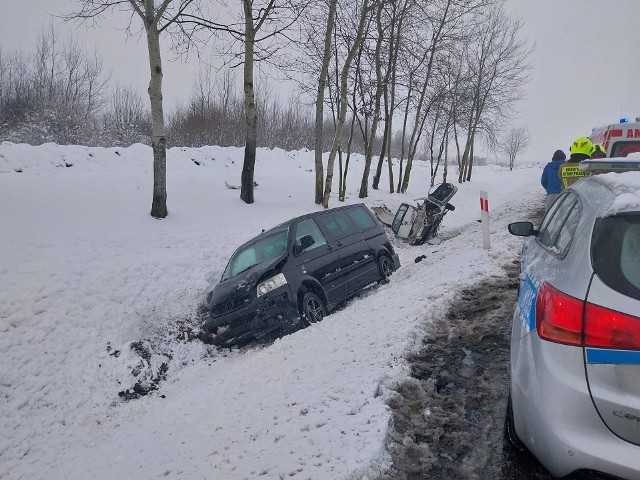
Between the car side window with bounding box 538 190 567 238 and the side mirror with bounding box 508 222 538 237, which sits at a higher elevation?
the car side window with bounding box 538 190 567 238

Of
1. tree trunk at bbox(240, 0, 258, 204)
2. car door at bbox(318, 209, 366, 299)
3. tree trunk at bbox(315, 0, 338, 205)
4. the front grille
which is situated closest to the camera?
the front grille

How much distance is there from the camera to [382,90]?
64.0ft

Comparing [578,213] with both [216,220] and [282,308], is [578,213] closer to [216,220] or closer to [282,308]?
[282,308]

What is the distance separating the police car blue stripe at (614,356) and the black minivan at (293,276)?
180 inches

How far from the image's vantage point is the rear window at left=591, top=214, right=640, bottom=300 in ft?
6.45

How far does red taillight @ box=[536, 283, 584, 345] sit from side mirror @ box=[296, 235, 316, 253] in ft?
15.7

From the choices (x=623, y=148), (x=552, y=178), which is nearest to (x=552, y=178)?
(x=552, y=178)

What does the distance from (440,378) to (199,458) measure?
209 centimetres

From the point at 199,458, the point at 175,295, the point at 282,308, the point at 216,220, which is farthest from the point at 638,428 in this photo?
the point at 216,220

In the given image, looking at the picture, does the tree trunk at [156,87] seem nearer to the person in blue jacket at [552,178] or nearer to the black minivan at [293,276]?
the black minivan at [293,276]

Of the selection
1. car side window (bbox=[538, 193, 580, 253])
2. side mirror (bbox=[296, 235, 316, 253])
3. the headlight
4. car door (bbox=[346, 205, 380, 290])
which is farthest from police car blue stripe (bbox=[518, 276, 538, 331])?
car door (bbox=[346, 205, 380, 290])

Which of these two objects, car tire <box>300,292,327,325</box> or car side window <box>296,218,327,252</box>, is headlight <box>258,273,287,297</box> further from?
car side window <box>296,218,327,252</box>

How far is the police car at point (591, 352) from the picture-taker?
1.90 m

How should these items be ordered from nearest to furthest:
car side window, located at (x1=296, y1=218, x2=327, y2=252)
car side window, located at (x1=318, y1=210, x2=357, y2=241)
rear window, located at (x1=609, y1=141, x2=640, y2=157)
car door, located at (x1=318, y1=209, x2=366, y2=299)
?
car side window, located at (x1=296, y1=218, x2=327, y2=252) < car door, located at (x1=318, y1=209, x2=366, y2=299) < car side window, located at (x1=318, y1=210, x2=357, y2=241) < rear window, located at (x1=609, y1=141, x2=640, y2=157)
